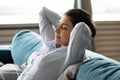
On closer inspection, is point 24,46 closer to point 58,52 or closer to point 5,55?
point 5,55

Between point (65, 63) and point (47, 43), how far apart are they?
40 cm

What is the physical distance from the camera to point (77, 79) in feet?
3.67

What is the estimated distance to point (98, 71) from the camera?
103cm

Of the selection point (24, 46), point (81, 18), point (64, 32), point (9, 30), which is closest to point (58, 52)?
point (64, 32)

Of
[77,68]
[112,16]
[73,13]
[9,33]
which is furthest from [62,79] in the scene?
[112,16]

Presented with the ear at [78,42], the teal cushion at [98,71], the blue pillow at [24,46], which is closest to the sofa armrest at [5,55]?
the blue pillow at [24,46]

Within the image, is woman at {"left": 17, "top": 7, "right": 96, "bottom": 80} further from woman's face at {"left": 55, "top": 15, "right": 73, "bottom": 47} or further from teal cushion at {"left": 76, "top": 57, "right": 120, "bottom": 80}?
teal cushion at {"left": 76, "top": 57, "right": 120, "bottom": 80}

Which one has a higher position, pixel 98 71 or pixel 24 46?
pixel 98 71

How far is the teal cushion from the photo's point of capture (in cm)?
97

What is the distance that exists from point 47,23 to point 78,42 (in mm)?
712

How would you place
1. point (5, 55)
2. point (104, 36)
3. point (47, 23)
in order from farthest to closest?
point (104, 36) < point (5, 55) < point (47, 23)

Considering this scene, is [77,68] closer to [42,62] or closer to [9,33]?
[42,62]

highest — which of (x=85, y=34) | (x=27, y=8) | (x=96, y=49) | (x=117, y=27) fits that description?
(x=85, y=34)

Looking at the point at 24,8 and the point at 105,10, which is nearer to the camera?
the point at 24,8
